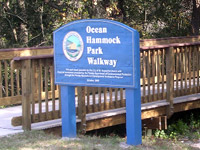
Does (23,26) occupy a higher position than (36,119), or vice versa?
(23,26)

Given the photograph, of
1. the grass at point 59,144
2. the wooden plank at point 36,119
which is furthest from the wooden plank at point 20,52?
the grass at point 59,144

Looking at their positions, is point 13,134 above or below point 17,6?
below

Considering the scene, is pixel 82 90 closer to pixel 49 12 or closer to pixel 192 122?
pixel 192 122

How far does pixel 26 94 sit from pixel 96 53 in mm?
1410

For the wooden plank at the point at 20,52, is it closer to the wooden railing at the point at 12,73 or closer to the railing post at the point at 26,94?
the wooden railing at the point at 12,73

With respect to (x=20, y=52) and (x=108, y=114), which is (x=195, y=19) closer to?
(x=20, y=52)

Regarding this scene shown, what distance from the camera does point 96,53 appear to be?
21.3 ft

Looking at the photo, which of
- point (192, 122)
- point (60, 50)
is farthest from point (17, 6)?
point (60, 50)

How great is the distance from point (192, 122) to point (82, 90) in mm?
3655

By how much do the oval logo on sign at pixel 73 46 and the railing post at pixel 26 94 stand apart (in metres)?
0.73

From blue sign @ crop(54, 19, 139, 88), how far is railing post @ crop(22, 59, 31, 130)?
51 cm

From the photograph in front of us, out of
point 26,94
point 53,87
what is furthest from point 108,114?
point 26,94

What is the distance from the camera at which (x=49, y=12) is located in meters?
15.9

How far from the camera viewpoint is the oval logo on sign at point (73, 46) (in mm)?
6676
